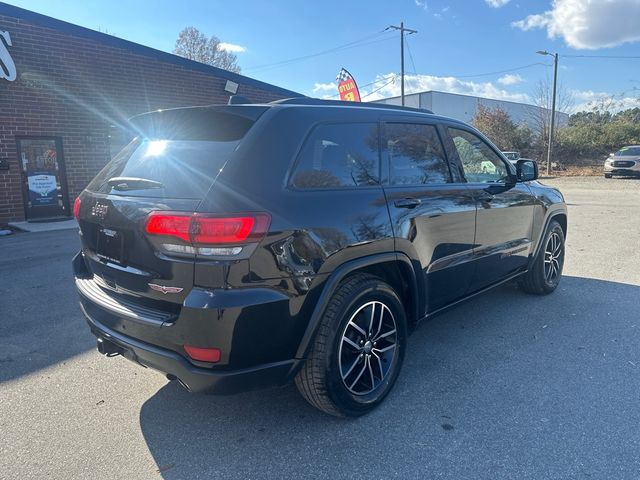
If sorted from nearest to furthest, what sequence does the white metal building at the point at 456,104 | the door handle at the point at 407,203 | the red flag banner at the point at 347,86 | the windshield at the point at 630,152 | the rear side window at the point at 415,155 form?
the door handle at the point at 407,203 < the rear side window at the point at 415,155 < the red flag banner at the point at 347,86 < the windshield at the point at 630,152 < the white metal building at the point at 456,104

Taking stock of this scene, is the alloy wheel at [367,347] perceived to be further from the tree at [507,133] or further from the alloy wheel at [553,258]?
the tree at [507,133]

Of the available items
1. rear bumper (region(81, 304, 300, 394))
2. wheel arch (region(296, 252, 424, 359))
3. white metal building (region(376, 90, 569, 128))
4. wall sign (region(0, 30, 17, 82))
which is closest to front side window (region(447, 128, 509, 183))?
wheel arch (region(296, 252, 424, 359))

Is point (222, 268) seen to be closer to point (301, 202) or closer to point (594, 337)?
point (301, 202)

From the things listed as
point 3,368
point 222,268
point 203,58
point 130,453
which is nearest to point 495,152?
point 222,268

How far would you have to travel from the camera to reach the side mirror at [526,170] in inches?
169

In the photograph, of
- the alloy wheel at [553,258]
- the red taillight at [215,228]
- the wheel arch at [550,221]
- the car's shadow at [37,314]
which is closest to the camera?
the red taillight at [215,228]

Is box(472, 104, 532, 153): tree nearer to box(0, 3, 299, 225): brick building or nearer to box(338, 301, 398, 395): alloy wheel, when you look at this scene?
box(0, 3, 299, 225): brick building

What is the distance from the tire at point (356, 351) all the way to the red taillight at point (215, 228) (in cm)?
66

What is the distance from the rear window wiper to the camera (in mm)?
2497

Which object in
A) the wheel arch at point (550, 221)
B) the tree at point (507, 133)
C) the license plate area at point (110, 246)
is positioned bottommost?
the wheel arch at point (550, 221)

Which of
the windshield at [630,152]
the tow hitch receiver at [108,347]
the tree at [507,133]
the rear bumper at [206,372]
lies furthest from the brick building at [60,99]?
the tree at [507,133]

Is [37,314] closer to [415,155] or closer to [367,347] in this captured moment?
[367,347]

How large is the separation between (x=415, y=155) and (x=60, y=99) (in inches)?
441

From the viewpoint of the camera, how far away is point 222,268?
2158 mm
